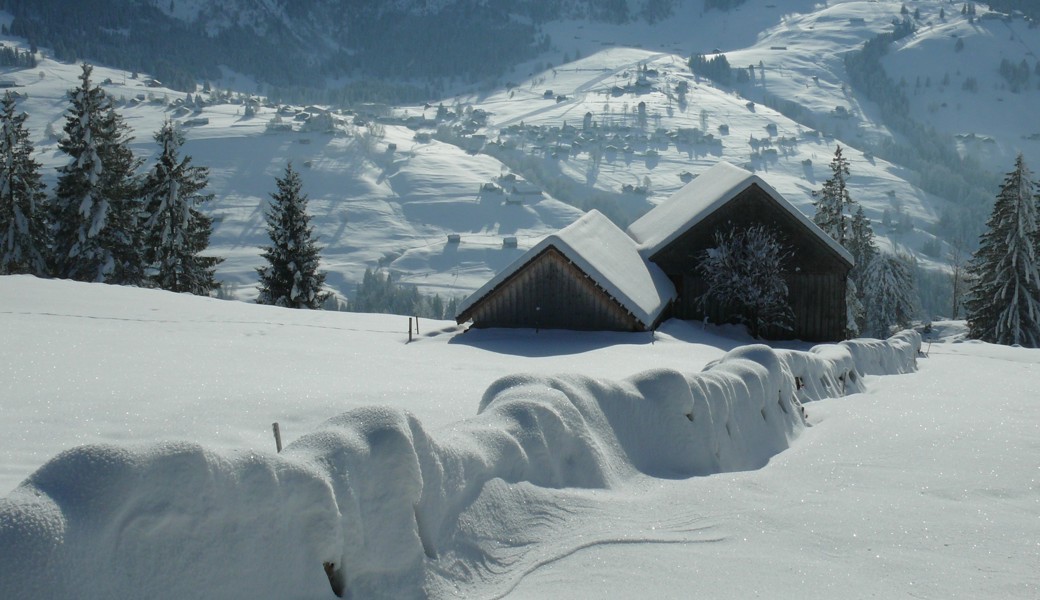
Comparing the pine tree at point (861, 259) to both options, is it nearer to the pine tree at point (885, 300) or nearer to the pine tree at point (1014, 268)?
the pine tree at point (885, 300)

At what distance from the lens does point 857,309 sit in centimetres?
4741

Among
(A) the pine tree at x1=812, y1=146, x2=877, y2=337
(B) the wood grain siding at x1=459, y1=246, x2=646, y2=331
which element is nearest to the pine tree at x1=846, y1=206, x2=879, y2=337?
(A) the pine tree at x1=812, y1=146, x2=877, y2=337

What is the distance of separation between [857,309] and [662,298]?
22.8 meters

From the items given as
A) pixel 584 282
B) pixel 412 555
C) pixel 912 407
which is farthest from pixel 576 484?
pixel 584 282

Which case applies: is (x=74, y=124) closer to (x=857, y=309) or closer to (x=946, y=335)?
(x=857, y=309)

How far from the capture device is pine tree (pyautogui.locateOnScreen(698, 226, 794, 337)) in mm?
30344

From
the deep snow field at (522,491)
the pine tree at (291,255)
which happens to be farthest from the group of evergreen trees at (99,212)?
the deep snow field at (522,491)

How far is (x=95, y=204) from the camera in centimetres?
3694

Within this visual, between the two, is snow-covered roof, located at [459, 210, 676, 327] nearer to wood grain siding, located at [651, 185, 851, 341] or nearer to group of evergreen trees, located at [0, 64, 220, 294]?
wood grain siding, located at [651, 185, 851, 341]

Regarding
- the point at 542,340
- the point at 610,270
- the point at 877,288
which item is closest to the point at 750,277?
the point at 610,270

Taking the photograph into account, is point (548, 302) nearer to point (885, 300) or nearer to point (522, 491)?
point (522, 491)

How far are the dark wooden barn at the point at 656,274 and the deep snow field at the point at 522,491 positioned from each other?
47.1 feet

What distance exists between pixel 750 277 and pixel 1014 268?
19303 mm

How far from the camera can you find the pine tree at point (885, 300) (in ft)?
172
